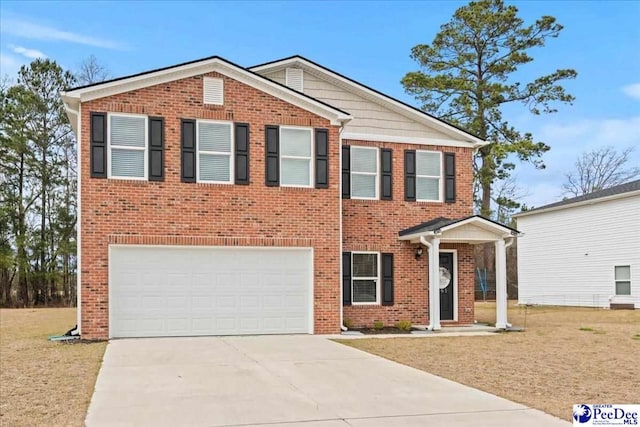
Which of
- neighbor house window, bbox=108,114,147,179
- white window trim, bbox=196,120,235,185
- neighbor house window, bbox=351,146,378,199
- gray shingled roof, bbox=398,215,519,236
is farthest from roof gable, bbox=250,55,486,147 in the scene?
neighbor house window, bbox=108,114,147,179

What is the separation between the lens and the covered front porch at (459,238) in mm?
16516

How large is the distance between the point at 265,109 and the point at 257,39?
891cm

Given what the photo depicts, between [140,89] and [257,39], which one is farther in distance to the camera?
[257,39]

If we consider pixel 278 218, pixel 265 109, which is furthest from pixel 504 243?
pixel 265 109

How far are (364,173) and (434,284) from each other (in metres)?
3.56

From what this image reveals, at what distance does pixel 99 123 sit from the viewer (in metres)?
14.3

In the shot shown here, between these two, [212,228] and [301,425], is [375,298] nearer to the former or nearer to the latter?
[212,228]

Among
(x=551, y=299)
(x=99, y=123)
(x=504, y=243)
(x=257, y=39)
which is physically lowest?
(x=551, y=299)

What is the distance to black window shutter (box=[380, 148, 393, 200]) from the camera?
58.2 feet

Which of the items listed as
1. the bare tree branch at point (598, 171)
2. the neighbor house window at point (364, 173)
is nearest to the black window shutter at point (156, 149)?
the neighbor house window at point (364, 173)

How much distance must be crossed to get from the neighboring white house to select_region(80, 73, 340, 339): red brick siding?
1526 centimetres

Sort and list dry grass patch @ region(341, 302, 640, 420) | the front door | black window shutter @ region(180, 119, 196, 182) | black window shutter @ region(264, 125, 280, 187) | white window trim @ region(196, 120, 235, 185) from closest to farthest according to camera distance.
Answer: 1. dry grass patch @ region(341, 302, 640, 420)
2. black window shutter @ region(180, 119, 196, 182)
3. white window trim @ region(196, 120, 235, 185)
4. black window shutter @ region(264, 125, 280, 187)
5. the front door
